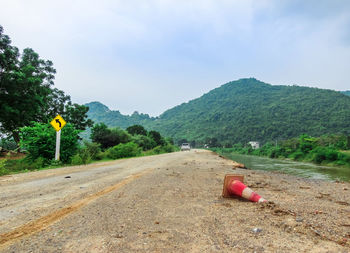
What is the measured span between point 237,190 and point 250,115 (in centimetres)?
12137

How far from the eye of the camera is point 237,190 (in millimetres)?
4012

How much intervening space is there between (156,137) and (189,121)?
10255 centimetres

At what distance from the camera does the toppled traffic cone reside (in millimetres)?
3859

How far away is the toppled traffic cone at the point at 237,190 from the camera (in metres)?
3.86

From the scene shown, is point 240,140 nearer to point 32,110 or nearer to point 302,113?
point 302,113

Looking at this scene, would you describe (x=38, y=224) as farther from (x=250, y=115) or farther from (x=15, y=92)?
(x=250, y=115)

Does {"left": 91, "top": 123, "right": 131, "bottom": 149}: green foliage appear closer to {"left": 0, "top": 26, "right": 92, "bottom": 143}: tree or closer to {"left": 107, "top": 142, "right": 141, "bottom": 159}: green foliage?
{"left": 107, "top": 142, "right": 141, "bottom": 159}: green foliage

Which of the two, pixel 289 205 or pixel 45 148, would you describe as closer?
pixel 289 205

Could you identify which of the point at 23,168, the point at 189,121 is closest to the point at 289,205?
the point at 23,168

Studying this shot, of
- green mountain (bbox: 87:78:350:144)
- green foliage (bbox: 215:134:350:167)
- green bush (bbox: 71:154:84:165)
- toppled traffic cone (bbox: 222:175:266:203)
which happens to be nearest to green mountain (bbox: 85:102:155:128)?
green mountain (bbox: 87:78:350:144)

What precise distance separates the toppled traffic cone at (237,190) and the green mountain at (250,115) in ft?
248

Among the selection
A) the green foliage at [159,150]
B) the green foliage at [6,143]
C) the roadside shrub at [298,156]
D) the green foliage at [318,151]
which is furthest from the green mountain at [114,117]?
the green foliage at [6,143]

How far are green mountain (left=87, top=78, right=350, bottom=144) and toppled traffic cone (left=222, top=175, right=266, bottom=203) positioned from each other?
75.6 m

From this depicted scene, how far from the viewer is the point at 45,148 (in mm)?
11328
